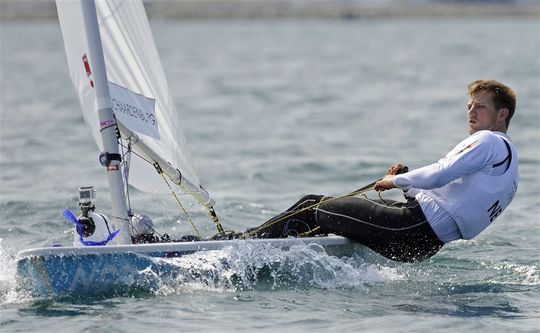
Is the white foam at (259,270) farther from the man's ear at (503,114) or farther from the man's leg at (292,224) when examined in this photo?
the man's ear at (503,114)

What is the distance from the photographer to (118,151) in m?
6.27

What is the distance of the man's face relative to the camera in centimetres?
Result: 630

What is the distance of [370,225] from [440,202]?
1.46 feet

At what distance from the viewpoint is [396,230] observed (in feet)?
20.9

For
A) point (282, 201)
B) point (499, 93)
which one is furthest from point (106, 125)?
point (282, 201)

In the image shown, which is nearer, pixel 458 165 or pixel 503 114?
pixel 458 165

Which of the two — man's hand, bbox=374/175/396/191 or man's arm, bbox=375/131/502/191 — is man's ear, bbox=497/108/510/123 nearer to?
man's arm, bbox=375/131/502/191

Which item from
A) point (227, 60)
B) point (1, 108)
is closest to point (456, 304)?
point (1, 108)

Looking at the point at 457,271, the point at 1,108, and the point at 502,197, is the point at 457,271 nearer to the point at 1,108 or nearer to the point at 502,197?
the point at 502,197

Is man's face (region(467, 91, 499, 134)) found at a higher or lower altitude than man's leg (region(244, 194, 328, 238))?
higher

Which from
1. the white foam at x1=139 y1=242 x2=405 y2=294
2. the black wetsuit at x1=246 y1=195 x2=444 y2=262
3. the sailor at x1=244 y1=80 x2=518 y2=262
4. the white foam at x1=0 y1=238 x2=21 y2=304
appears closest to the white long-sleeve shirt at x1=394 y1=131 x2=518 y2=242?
the sailor at x1=244 y1=80 x2=518 y2=262

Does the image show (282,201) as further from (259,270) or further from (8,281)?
(8,281)

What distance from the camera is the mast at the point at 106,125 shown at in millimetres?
6188

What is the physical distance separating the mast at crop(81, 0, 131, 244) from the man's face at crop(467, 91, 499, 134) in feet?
6.97
